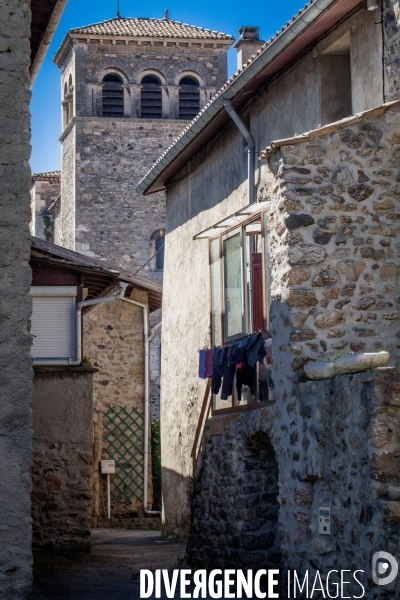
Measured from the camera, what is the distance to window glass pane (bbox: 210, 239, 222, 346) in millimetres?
12875

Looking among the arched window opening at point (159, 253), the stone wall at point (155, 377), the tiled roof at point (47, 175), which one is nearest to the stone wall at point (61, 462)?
the stone wall at point (155, 377)

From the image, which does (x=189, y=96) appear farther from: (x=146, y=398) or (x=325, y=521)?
(x=325, y=521)

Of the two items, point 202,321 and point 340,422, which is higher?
point 202,321

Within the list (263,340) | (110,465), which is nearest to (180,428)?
(110,465)

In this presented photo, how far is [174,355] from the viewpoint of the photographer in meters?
17.3

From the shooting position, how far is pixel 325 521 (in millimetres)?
8398

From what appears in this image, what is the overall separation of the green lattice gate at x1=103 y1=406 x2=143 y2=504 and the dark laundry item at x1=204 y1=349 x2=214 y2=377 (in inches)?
346

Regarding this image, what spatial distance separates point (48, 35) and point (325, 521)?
5.49 meters

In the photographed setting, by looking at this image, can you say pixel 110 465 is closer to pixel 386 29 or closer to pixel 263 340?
pixel 263 340

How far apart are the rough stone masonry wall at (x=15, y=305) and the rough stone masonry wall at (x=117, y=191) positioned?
1097 inches

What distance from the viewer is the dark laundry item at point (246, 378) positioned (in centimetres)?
1129

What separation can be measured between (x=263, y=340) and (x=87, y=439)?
445 centimetres

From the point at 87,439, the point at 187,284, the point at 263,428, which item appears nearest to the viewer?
the point at 263,428

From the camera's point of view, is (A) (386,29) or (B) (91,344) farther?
(B) (91,344)
